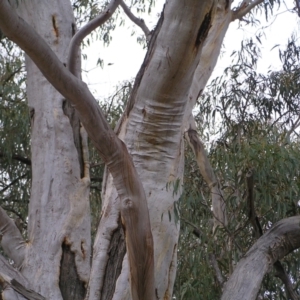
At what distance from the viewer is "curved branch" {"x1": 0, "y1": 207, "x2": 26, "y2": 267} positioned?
10.1ft

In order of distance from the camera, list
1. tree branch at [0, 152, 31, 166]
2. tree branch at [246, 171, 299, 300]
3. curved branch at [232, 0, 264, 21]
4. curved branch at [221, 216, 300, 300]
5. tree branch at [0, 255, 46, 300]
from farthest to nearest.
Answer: tree branch at [0, 152, 31, 166] < curved branch at [232, 0, 264, 21] < tree branch at [246, 171, 299, 300] < curved branch at [221, 216, 300, 300] < tree branch at [0, 255, 46, 300]

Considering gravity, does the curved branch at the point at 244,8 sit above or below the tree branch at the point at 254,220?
above

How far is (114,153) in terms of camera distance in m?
1.84

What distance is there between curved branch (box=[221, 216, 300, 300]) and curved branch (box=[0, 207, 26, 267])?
3.57 feet

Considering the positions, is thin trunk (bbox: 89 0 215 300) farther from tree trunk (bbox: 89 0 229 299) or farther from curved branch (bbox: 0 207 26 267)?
curved branch (bbox: 0 207 26 267)

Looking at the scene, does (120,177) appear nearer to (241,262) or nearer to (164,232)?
(164,232)

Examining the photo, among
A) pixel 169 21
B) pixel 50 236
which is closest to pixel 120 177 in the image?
pixel 169 21

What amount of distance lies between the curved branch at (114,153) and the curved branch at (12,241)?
53.3 inches

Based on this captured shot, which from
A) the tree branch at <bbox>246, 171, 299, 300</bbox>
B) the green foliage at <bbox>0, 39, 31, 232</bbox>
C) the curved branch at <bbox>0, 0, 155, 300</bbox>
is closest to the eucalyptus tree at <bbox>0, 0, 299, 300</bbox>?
the curved branch at <bbox>0, 0, 155, 300</bbox>

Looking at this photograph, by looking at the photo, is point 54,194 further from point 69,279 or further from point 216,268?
point 216,268

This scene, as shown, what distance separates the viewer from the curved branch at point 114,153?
179 cm

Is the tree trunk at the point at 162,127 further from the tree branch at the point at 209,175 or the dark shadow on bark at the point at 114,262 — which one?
the tree branch at the point at 209,175

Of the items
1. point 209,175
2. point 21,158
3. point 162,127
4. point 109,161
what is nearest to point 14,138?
point 21,158

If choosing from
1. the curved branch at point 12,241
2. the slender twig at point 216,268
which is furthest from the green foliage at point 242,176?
the curved branch at point 12,241
